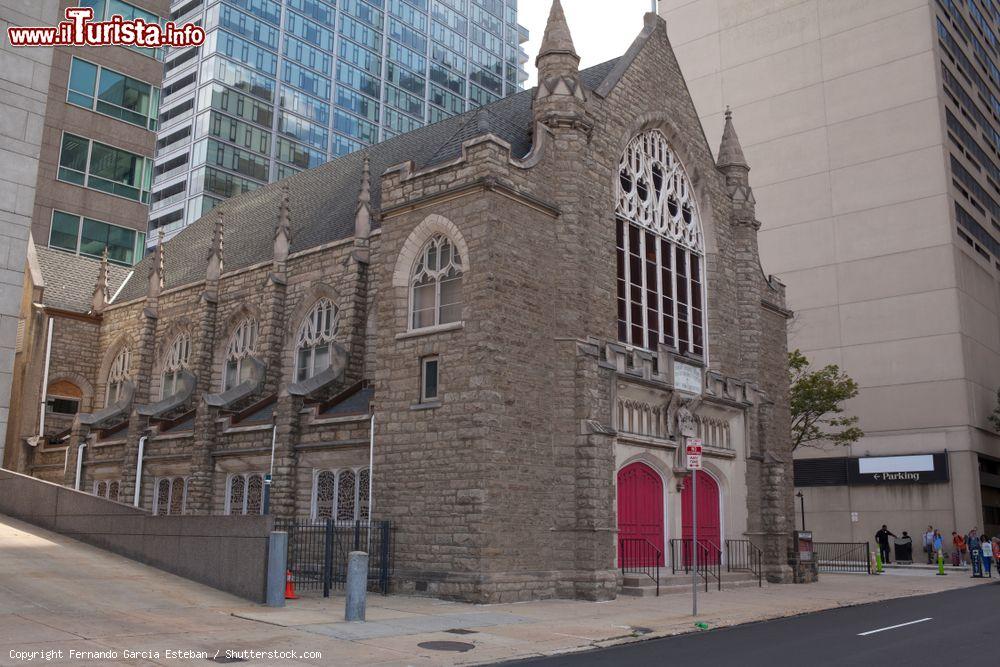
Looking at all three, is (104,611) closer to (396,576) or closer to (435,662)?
(435,662)

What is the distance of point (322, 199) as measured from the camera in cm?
3372

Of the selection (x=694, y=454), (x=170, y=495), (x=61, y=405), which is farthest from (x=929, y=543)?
(x=61, y=405)

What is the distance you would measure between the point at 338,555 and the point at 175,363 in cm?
1675

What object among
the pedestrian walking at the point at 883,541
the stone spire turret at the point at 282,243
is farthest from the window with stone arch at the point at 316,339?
the pedestrian walking at the point at 883,541

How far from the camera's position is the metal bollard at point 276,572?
15.6 metres

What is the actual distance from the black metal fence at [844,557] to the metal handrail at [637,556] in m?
13.5

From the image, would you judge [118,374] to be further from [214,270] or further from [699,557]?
[699,557]

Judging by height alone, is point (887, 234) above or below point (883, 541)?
above

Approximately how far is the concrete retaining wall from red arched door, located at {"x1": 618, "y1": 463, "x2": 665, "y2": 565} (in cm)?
918

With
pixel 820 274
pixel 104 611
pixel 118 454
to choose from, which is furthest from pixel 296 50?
pixel 104 611

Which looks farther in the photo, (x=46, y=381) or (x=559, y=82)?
(x=46, y=381)

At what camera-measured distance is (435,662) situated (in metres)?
11.0

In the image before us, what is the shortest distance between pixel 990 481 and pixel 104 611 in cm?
4710

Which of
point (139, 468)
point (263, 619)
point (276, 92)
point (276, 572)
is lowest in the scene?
point (263, 619)
